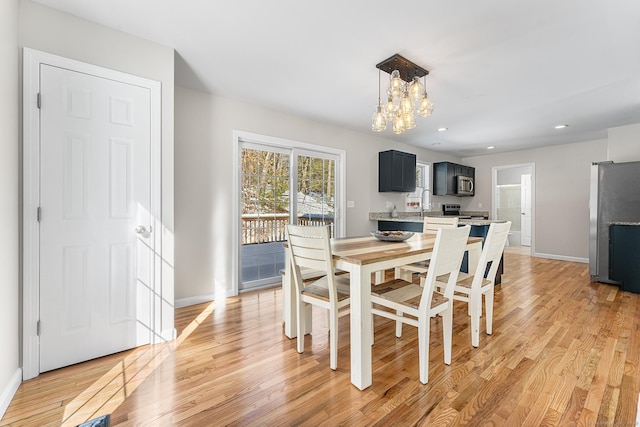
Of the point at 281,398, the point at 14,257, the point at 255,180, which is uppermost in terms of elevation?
the point at 255,180

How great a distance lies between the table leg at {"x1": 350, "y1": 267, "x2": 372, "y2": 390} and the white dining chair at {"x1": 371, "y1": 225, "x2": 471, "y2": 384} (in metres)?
0.19

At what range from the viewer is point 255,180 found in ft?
11.9

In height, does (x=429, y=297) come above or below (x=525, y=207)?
below

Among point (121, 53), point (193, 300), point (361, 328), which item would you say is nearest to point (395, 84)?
point (361, 328)

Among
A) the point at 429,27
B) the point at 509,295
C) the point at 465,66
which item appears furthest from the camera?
the point at 509,295

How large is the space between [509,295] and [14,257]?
4.44 meters

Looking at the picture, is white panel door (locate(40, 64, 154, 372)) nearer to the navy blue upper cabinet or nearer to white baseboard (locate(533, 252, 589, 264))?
the navy blue upper cabinet

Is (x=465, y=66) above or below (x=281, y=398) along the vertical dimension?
above

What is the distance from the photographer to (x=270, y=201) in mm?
3750

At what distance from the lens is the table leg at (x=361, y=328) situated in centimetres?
163

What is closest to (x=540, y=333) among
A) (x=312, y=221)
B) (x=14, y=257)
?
(x=312, y=221)

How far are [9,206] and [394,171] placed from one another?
4.56 metres

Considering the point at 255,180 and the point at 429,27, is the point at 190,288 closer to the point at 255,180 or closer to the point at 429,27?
the point at 255,180

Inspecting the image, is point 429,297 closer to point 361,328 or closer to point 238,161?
point 361,328
